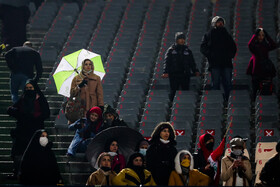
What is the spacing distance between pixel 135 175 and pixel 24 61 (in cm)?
478

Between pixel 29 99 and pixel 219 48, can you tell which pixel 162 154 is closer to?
pixel 29 99

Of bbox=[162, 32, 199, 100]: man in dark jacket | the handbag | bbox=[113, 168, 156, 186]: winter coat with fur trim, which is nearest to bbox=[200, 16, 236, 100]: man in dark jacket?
bbox=[162, 32, 199, 100]: man in dark jacket

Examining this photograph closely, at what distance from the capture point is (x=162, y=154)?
1502 centimetres

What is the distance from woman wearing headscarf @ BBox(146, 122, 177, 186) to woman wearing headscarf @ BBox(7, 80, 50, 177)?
2.21 meters

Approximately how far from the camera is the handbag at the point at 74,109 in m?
17.2

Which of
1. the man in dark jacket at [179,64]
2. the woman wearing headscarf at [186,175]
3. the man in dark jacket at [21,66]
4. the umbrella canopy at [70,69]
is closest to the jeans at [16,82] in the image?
the man in dark jacket at [21,66]

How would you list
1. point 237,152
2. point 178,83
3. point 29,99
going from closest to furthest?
point 237,152 < point 29,99 < point 178,83

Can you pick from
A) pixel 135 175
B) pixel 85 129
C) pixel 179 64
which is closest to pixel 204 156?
pixel 135 175

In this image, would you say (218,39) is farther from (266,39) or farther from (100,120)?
(100,120)

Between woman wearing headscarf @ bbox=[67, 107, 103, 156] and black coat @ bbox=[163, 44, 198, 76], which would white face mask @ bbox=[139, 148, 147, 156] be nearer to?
woman wearing headscarf @ bbox=[67, 107, 103, 156]

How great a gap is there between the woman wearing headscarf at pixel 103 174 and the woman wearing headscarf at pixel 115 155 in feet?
1.87

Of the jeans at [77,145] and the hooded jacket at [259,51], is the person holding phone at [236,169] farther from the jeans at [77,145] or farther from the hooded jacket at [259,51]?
the hooded jacket at [259,51]

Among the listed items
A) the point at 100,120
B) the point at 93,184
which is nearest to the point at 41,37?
the point at 100,120

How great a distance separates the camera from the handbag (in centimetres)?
1717
